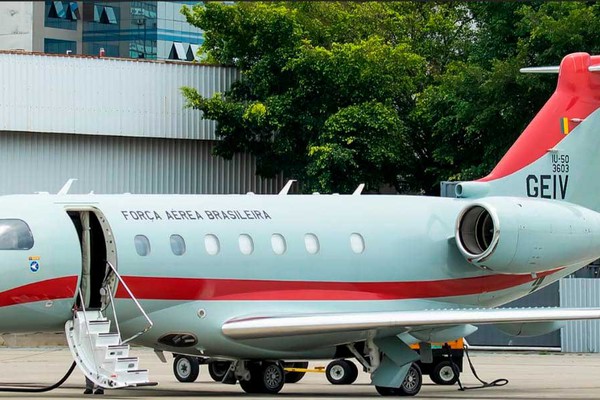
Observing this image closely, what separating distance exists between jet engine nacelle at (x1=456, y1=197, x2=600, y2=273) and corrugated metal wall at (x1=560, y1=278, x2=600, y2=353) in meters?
12.1

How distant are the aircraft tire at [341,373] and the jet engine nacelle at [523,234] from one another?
424 centimetres

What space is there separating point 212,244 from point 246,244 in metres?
0.69

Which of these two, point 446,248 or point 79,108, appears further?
point 79,108

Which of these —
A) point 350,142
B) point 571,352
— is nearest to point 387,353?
point 571,352

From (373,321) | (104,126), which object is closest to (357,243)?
(373,321)

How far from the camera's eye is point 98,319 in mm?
20516

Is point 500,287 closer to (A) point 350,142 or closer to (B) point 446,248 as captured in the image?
(B) point 446,248

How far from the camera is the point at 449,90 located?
142 ft

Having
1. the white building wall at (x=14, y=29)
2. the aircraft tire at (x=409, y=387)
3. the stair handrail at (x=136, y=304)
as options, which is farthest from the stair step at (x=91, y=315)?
the white building wall at (x=14, y=29)

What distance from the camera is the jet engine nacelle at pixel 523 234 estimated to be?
23.2 meters

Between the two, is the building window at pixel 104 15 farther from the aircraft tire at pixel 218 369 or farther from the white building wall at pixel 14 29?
the aircraft tire at pixel 218 369

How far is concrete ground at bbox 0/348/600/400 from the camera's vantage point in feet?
75.4

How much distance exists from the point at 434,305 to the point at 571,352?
1383cm

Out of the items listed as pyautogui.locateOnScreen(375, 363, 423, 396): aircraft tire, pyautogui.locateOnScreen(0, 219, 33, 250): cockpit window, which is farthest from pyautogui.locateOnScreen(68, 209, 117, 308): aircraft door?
pyautogui.locateOnScreen(375, 363, 423, 396): aircraft tire
